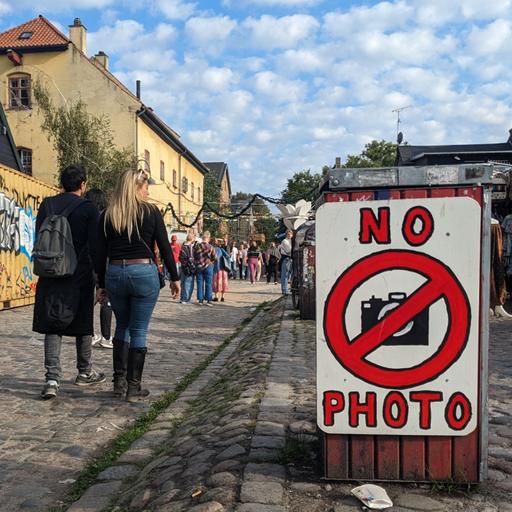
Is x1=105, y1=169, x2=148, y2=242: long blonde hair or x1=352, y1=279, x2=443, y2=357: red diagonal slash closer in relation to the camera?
x1=352, y1=279, x2=443, y2=357: red diagonal slash

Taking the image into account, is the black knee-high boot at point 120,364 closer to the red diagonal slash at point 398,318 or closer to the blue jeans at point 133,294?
the blue jeans at point 133,294

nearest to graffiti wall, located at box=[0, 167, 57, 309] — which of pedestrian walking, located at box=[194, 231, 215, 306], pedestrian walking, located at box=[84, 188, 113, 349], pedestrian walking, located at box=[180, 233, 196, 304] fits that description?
pedestrian walking, located at box=[180, 233, 196, 304]

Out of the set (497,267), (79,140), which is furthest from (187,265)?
(79,140)

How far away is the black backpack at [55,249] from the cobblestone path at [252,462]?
147cm

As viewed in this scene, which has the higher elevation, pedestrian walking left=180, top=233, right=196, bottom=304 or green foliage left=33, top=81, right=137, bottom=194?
green foliage left=33, top=81, right=137, bottom=194

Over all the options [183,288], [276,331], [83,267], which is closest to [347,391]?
[83,267]

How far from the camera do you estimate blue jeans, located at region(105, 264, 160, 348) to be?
4.75 metres

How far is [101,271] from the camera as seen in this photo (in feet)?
16.2

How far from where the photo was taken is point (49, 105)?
25141mm

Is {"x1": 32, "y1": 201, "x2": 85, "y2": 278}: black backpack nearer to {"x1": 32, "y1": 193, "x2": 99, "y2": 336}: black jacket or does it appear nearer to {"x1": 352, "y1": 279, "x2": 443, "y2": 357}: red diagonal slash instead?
{"x1": 32, "y1": 193, "x2": 99, "y2": 336}: black jacket

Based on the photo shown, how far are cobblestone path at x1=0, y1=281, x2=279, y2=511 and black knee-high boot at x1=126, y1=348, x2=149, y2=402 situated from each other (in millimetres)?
102

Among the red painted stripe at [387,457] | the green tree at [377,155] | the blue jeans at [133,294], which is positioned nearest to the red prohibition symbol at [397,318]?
the red painted stripe at [387,457]

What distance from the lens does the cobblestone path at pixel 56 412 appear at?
3.36 m

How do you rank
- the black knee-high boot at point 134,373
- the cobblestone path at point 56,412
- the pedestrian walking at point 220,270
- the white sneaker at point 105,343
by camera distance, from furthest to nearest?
the pedestrian walking at point 220,270 < the white sneaker at point 105,343 < the black knee-high boot at point 134,373 < the cobblestone path at point 56,412
